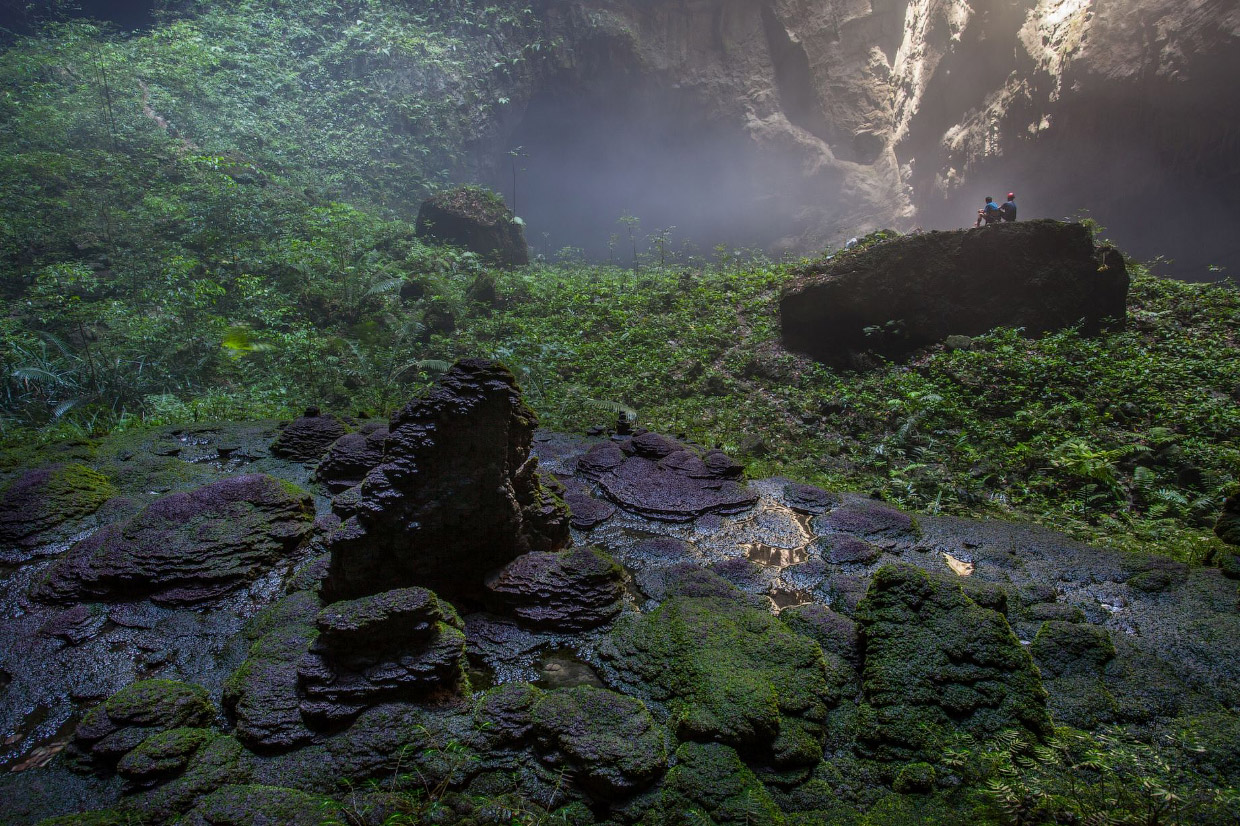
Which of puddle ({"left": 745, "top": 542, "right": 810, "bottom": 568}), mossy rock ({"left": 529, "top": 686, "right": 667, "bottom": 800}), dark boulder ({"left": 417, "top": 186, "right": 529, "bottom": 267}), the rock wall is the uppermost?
the rock wall

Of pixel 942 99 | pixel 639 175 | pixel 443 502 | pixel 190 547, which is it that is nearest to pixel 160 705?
pixel 443 502

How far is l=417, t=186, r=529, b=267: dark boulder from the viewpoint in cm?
1852

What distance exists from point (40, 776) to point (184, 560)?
193cm

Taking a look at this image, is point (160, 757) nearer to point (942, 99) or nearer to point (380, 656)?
point (380, 656)

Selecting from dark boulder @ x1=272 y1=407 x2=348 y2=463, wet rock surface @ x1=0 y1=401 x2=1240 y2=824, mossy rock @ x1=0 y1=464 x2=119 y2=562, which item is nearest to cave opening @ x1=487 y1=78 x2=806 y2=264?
dark boulder @ x1=272 y1=407 x2=348 y2=463

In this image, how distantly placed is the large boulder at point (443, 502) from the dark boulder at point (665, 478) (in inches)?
73.7

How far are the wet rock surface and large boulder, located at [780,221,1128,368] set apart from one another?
18.9ft

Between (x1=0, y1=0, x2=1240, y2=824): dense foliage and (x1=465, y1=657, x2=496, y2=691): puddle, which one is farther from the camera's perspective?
(x1=0, y1=0, x2=1240, y2=824): dense foliage

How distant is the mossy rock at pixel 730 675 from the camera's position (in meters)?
2.74

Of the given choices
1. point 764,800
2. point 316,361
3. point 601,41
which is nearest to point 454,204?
point 316,361

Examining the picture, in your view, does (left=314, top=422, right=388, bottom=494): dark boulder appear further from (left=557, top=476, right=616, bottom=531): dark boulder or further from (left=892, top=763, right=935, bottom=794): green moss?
(left=892, top=763, right=935, bottom=794): green moss

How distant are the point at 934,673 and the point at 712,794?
58.3 inches

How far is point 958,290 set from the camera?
9.43m

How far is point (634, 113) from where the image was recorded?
3052 centimetres
